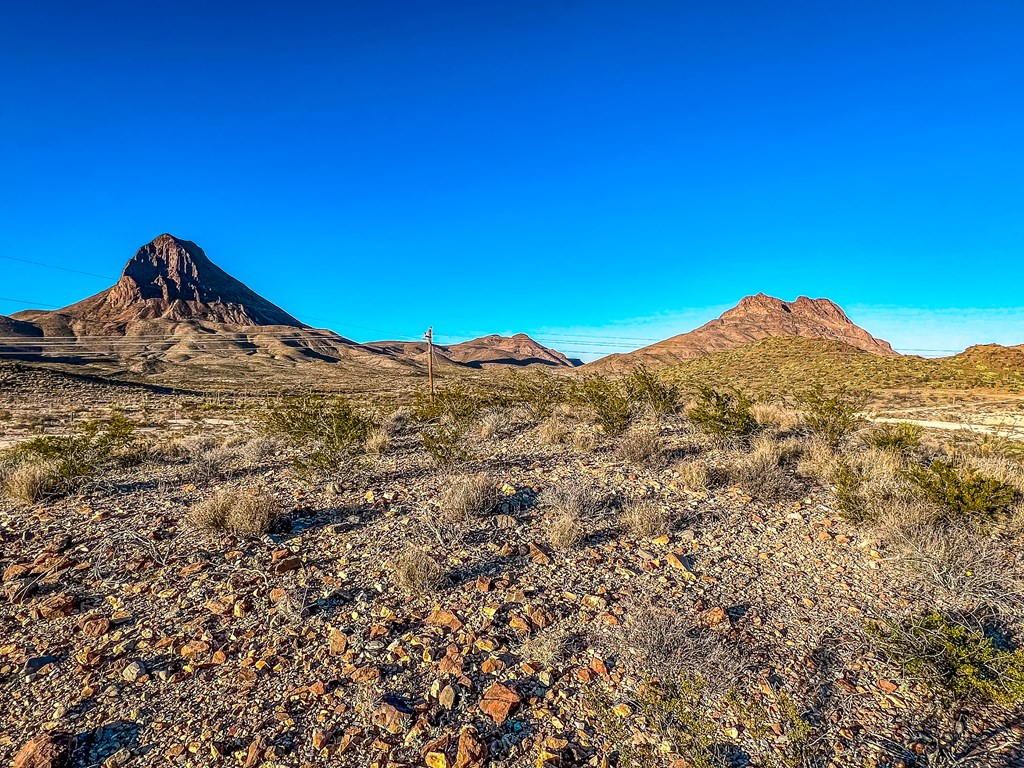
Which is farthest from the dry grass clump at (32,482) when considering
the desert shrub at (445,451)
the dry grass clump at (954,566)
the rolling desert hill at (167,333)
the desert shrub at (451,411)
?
the rolling desert hill at (167,333)

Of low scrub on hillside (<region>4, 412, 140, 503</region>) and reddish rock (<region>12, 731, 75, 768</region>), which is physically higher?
low scrub on hillside (<region>4, 412, 140, 503</region>)

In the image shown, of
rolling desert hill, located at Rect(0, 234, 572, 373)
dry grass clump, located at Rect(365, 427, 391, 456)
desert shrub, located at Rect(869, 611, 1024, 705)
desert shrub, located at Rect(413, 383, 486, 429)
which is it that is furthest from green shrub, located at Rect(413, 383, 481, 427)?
rolling desert hill, located at Rect(0, 234, 572, 373)

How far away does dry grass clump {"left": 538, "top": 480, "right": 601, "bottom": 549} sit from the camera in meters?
5.61

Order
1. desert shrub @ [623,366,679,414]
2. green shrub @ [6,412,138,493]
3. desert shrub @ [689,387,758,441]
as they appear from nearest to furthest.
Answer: green shrub @ [6,412,138,493] → desert shrub @ [689,387,758,441] → desert shrub @ [623,366,679,414]

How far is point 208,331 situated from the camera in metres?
150

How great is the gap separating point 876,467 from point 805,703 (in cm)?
578

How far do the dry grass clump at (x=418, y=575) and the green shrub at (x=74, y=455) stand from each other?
18.4 ft

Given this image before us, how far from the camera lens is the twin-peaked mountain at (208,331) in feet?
357

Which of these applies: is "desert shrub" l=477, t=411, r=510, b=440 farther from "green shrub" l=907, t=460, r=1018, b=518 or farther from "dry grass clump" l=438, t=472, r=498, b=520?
"green shrub" l=907, t=460, r=1018, b=518

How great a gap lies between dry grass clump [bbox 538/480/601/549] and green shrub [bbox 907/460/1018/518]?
432cm

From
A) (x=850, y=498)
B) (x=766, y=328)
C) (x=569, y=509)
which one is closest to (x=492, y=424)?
(x=569, y=509)

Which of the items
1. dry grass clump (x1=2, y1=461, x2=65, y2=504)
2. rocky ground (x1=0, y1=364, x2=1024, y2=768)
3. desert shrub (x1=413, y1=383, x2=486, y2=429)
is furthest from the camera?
desert shrub (x1=413, y1=383, x2=486, y2=429)

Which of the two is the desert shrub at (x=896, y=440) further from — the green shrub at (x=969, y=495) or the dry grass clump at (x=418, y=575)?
the dry grass clump at (x=418, y=575)

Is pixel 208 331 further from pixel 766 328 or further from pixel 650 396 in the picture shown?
pixel 650 396
